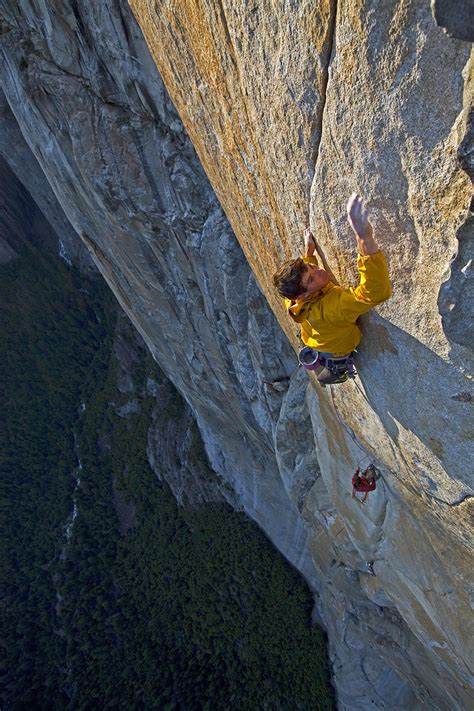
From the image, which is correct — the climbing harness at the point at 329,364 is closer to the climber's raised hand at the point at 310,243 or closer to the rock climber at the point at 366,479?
the climber's raised hand at the point at 310,243

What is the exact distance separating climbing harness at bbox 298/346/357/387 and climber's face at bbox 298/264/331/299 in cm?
57

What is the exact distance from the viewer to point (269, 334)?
6.90m

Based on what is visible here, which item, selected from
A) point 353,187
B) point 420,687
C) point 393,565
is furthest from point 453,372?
point 420,687

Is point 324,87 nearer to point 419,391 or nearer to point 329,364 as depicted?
point 329,364

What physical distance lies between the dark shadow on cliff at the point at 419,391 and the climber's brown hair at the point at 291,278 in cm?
63

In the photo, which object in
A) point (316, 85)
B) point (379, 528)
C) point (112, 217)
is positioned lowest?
point (379, 528)

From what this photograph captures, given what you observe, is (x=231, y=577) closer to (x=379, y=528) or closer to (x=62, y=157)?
(x=379, y=528)

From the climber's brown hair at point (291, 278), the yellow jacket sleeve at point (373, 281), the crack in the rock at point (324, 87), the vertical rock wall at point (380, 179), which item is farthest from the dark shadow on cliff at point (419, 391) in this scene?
the crack in the rock at point (324, 87)

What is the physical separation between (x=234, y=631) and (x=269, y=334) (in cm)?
1280

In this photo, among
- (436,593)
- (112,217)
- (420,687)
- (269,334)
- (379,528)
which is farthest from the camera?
(420,687)

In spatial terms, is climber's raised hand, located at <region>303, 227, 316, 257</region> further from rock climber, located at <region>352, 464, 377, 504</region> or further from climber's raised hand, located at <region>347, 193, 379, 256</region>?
rock climber, located at <region>352, 464, 377, 504</region>

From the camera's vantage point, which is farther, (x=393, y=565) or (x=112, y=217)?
(x=112, y=217)

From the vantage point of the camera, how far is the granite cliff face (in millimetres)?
2391

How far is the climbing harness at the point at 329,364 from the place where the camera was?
3441 millimetres
